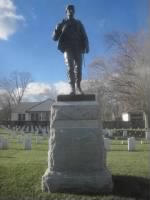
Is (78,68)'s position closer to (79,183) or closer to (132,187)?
(79,183)

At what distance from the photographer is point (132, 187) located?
6285 millimetres

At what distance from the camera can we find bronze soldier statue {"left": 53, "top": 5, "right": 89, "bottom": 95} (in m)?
6.98

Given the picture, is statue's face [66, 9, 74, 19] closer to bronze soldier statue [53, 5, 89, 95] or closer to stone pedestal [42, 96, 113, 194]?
bronze soldier statue [53, 5, 89, 95]

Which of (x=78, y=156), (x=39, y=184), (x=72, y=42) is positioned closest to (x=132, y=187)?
(x=78, y=156)

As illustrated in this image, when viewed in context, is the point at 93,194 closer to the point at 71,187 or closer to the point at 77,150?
the point at 71,187

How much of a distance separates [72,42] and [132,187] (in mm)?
3551

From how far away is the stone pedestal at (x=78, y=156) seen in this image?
6004mm

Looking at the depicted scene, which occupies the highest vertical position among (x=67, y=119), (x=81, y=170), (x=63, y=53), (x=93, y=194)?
(x=63, y=53)

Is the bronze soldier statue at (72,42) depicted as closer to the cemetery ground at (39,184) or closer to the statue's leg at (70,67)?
the statue's leg at (70,67)

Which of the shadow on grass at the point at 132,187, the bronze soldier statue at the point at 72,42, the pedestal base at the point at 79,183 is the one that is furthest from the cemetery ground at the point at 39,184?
the bronze soldier statue at the point at 72,42

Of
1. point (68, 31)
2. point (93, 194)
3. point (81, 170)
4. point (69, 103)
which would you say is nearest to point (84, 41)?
point (68, 31)

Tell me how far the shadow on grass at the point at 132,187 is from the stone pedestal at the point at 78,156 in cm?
29

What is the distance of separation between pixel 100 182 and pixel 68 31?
11.6ft

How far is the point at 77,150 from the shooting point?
20.1ft
